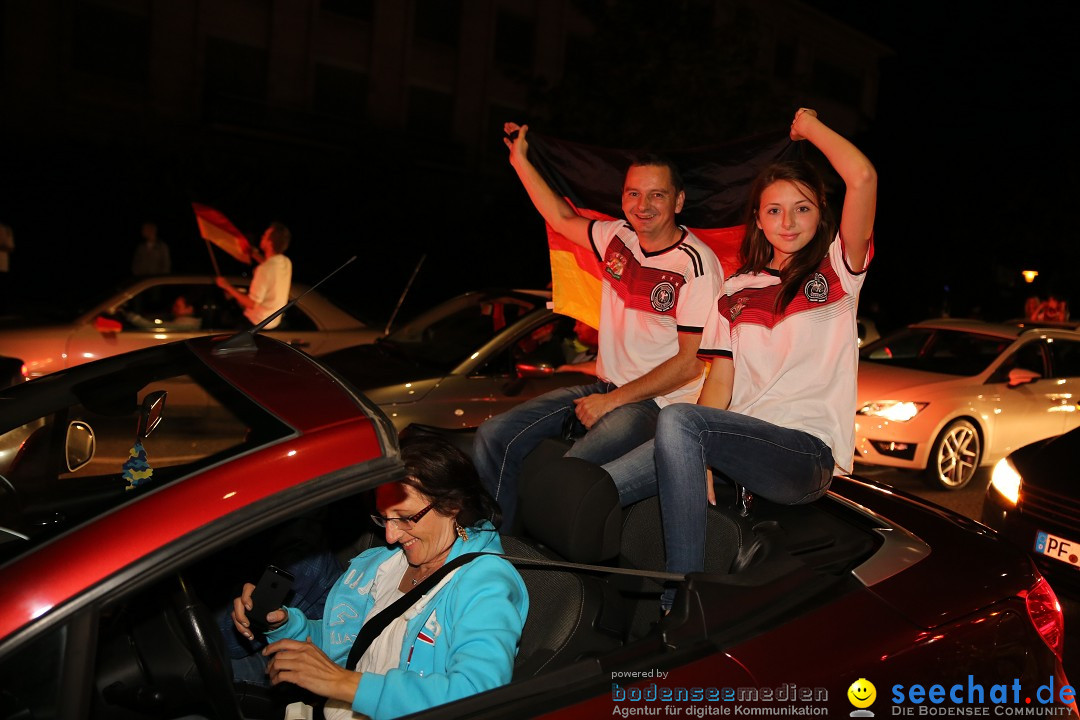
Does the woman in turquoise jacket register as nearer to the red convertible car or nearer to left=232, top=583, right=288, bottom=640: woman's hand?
left=232, top=583, right=288, bottom=640: woman's hand

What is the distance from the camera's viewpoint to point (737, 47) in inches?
709

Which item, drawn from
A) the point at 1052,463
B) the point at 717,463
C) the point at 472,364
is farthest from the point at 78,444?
the point at 1052,463

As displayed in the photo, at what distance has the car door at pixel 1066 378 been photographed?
29.0 feet

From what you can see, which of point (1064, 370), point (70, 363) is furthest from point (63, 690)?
point (1064, 370)

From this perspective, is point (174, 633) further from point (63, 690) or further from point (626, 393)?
point (626, 393)

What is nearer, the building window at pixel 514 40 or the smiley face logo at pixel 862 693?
the smiley face logo at pixel 862 693

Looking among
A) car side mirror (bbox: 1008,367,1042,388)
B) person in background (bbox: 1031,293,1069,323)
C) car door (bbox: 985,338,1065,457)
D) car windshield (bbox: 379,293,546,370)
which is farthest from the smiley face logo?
person in background (bbox: 1031,293,1069,323)

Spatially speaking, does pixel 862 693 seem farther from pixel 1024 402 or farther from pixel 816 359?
pixel 1024 402

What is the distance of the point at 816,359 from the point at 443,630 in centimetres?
160

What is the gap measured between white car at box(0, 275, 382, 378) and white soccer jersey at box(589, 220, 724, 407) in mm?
4779

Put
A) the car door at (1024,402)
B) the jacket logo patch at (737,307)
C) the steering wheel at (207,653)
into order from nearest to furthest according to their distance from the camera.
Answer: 1. the steering wheel at (207,653)
2. the jacket logo patch at (737,307)
3. the car door at (1024,402)

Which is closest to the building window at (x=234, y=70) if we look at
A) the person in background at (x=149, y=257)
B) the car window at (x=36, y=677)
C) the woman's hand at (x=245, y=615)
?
the person in background at (x=149, y=257)

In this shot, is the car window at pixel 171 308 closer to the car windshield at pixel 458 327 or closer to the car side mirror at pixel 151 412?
the car windshield at pixel 458 327

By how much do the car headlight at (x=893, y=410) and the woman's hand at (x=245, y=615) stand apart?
6.55m
